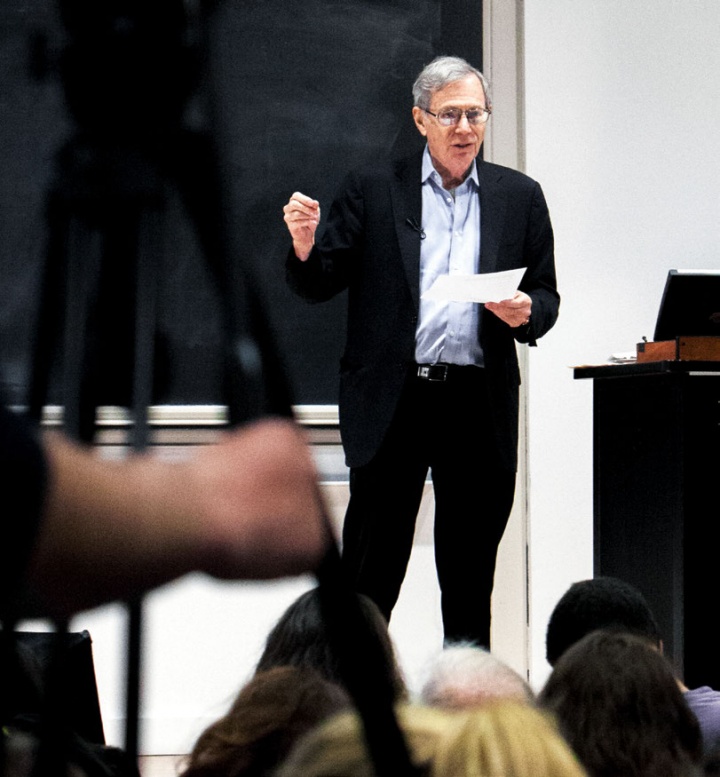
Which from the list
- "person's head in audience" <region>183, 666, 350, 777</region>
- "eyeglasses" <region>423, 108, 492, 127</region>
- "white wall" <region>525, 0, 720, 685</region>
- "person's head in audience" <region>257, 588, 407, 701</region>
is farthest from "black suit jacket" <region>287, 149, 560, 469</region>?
"person's head in audience" <region>183, 666, 350, 777</region>

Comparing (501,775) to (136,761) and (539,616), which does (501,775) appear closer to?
(136,761)

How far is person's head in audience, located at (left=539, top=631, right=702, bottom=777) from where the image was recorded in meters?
1.28

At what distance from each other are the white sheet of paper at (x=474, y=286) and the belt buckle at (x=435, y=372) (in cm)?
30

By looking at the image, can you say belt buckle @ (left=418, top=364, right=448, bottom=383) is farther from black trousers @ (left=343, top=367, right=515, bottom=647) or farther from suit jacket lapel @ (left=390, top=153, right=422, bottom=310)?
suit jacket lapel @ (left=390, top=153, right=422, bottom=310)

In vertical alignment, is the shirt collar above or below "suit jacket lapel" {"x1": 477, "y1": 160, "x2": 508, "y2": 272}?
above

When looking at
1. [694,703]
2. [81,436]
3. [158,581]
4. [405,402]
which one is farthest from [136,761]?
[405,402]

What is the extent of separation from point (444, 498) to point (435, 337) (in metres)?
0.39

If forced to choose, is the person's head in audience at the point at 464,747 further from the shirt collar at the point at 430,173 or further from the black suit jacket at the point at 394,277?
the shirt collar at the point at 430,173

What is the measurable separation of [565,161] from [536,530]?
3.96ft

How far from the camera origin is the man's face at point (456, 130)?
9.39 ft

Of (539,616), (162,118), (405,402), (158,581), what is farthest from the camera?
(539,616)

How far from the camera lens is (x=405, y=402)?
9.10 ft

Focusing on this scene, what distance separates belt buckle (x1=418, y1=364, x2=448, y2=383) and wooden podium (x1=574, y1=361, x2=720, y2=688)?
1.61ft

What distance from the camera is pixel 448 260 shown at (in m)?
2.89
